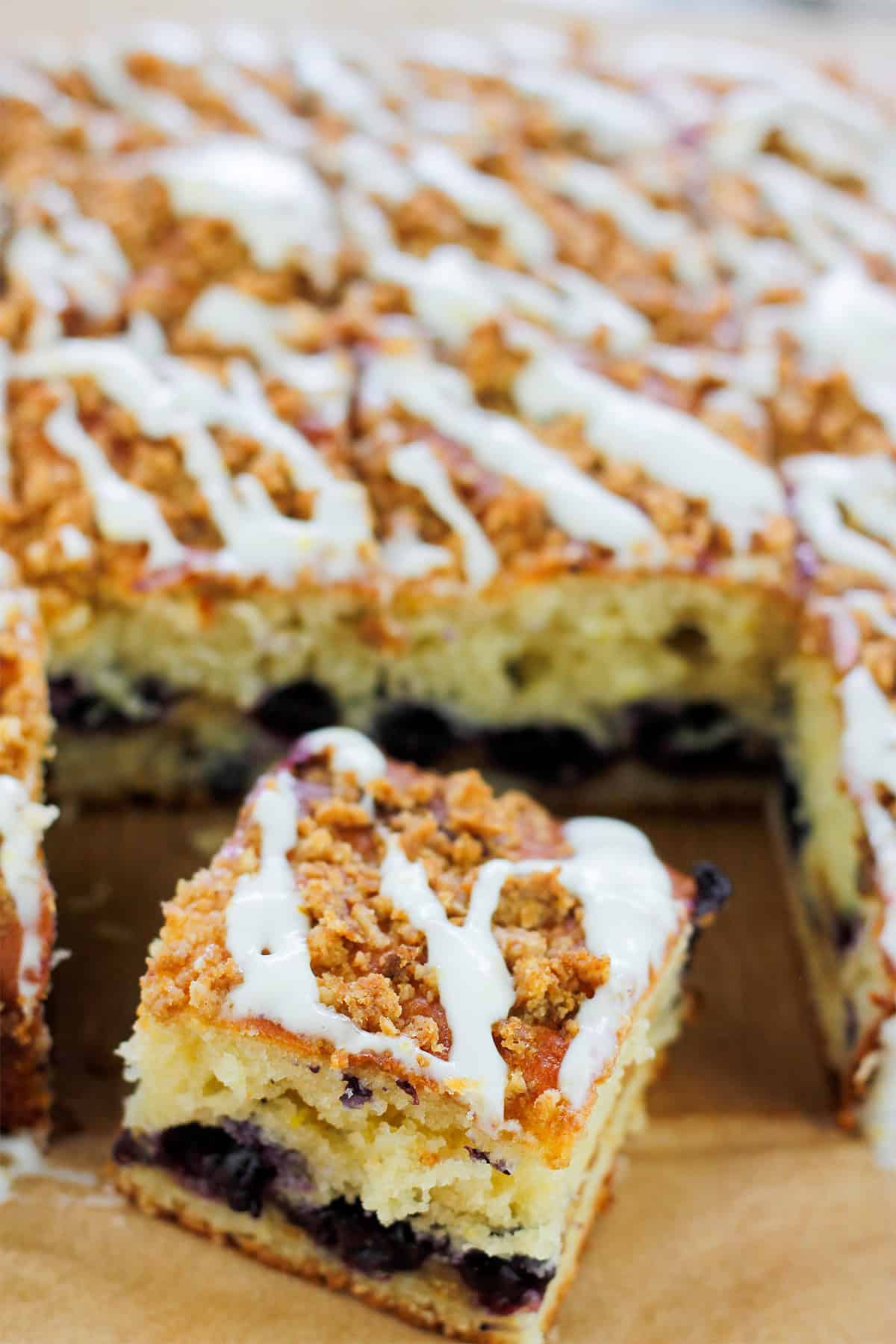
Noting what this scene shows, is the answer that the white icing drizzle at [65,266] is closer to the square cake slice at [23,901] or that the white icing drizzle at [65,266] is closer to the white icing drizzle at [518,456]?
the white icing drizzle at [518,456]

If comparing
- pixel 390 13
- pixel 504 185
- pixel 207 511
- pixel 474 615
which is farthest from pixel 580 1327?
pixel 390 13

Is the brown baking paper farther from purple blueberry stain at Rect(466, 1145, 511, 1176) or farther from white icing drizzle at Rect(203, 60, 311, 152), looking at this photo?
white icing drizzle at Rect(203, 60, 311, 152)

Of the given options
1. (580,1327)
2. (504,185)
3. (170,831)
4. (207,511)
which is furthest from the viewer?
(504,185)

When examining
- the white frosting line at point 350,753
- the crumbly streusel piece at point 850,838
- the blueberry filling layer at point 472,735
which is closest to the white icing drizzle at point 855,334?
the crumbly streusel piece at point 850,838

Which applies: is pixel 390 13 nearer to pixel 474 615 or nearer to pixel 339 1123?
pixel 474 615

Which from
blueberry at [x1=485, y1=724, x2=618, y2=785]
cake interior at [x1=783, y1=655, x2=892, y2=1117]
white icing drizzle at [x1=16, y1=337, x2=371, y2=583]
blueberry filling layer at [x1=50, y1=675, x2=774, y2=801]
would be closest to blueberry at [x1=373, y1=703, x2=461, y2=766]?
blueberry filling layer at [x1=50, y1=675, x2=774, y2=801]

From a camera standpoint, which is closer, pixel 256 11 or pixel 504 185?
pixel 504 185
